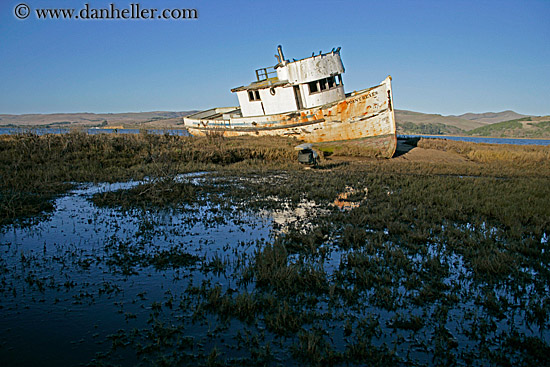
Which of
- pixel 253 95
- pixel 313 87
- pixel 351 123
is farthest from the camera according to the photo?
pixel 253 95

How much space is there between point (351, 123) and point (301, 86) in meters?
4.66

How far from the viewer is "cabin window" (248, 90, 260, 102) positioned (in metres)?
25.0

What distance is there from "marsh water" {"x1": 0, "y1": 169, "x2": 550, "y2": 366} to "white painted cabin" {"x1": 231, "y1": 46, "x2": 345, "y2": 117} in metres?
17.4

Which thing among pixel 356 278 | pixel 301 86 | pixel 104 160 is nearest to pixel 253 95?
pixel 301 86

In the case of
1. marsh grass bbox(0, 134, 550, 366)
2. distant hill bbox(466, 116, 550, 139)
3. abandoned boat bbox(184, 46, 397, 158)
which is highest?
abandoned boat bbox(184, 46, 397, 158)

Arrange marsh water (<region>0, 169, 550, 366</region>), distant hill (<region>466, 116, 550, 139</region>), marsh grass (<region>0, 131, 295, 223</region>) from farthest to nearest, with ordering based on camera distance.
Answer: distant hill (<region>466, 116, 550, 139</region>) < marsh grass (<region>0, 131, 295, 223</region>) < marsh water (<region>0, 169, 550, 366</region>)

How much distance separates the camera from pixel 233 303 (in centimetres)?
393

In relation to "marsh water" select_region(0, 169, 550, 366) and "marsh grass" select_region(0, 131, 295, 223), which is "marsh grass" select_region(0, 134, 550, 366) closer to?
"marsh water" select_region(0, 169, 550, 366)

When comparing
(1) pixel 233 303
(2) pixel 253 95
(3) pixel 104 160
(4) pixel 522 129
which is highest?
(2) pixel 253 95

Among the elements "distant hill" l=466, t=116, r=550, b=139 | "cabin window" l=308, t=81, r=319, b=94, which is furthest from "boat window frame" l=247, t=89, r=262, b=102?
"distant hill" l=466, t=116, r=550, b=139

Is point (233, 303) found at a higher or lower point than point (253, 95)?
lower

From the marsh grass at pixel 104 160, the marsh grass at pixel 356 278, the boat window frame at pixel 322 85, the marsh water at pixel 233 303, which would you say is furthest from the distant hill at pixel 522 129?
the marsh water at pixel 233 303

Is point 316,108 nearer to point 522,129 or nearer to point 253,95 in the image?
point 253,95

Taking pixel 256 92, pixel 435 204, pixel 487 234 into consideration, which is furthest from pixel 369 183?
pixel 256 92
